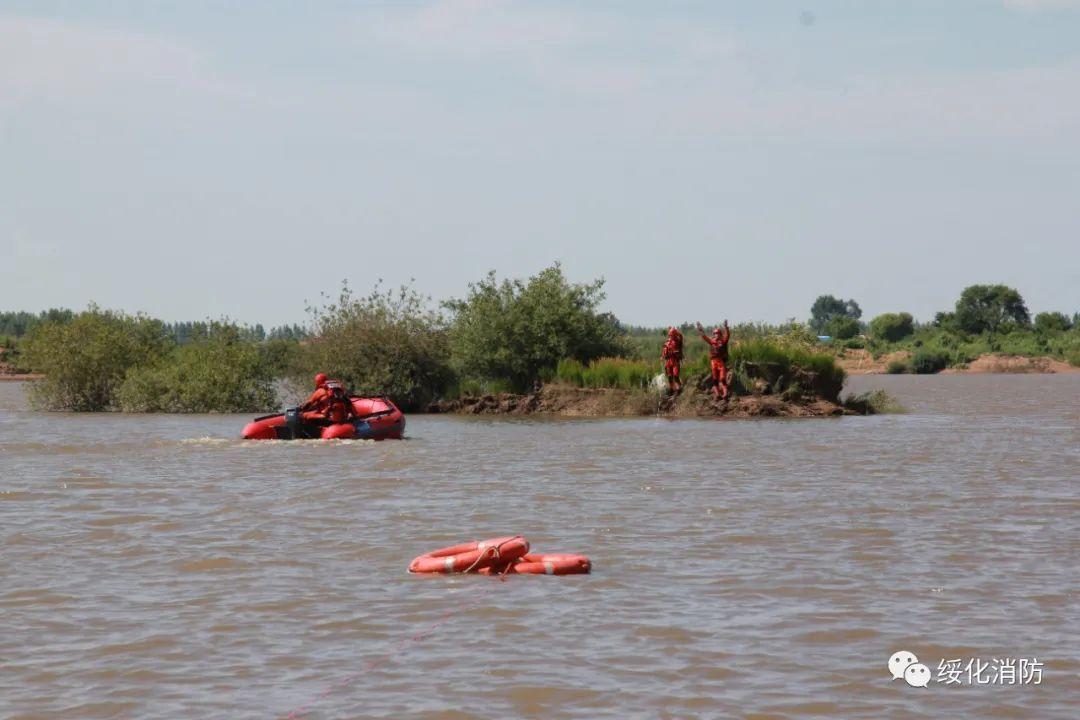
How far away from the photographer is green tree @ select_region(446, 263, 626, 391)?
40.9m

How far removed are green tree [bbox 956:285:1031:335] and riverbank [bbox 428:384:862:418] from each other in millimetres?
90581

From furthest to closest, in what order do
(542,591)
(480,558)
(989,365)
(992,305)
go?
(992,305) < (989,365) < (480,558) < (542,591)

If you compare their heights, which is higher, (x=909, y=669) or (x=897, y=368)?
(x=897, y=368)

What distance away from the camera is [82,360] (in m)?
43.1

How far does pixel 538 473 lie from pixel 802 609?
11077 millimetres

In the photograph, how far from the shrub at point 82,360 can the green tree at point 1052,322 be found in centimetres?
9113

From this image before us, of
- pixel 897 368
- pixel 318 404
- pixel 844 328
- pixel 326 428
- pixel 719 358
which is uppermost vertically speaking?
pixel 844 328

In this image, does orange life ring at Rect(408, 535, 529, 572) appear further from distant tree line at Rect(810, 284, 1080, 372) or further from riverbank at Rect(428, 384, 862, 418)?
distant tree line at Rect(810, 284, 1080, 372)

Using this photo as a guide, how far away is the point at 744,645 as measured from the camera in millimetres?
9539

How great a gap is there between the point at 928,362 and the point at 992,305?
25438mm

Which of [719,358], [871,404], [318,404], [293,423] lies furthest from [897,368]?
[293,423]

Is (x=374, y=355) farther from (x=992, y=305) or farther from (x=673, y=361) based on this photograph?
(x=992, y=305)

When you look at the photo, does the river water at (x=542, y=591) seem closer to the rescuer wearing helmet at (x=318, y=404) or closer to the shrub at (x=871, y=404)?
the rescuer wearing helmet at (x=318, y=404)

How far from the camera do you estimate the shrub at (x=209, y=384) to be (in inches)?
1619
